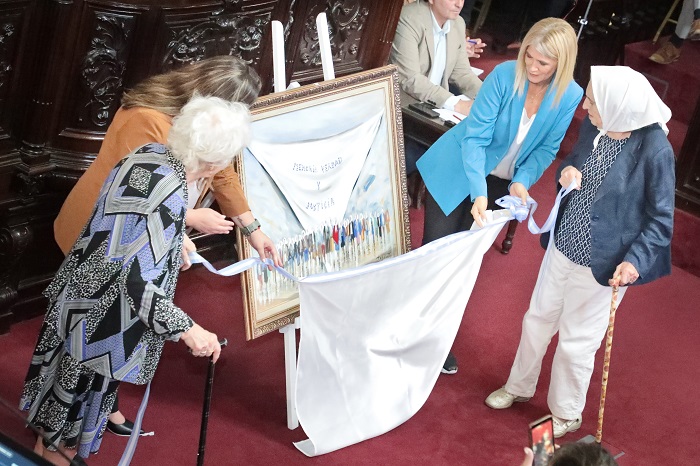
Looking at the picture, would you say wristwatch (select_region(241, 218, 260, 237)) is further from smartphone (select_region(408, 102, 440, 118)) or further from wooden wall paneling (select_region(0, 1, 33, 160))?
smartphone (select_region(408, 102, 440, 118))

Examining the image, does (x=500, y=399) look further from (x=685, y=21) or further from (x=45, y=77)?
(x=685, y=21)

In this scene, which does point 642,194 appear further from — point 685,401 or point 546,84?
point 685,401

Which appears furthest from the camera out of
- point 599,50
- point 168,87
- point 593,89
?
point 599,50

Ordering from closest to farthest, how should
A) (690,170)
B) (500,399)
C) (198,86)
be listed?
(198,86), (500,399), (690,170)

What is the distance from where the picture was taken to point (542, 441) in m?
2.64

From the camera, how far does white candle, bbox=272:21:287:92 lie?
355 centimetres

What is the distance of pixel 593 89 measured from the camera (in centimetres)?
348

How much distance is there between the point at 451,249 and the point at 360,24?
147 centimetres

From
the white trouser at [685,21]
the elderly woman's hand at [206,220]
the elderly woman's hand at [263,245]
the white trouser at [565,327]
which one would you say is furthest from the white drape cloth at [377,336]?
the white trouser at [685,21]

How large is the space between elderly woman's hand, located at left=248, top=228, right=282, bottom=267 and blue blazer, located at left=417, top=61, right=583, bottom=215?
0.86 metres

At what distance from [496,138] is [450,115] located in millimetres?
1012

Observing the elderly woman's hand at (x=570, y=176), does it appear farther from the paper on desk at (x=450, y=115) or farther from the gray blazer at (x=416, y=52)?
the gray blazer at (x=416, y=52)

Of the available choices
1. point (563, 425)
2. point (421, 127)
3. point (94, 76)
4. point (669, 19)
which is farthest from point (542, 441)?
point (669, 19)

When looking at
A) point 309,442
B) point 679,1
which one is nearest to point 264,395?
point 309,442
